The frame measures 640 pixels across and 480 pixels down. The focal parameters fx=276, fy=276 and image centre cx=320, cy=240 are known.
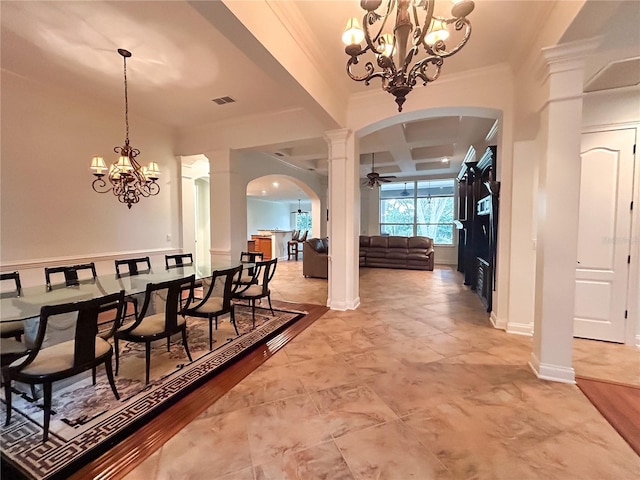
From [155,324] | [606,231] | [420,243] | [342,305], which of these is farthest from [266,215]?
[606,231]

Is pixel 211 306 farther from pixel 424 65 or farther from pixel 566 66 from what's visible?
pixel 566 66

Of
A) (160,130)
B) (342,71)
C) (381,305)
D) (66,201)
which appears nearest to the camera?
(342,71)

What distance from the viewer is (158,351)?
290 cm

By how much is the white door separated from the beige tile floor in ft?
1.21

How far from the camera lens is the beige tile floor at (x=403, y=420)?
1.49m

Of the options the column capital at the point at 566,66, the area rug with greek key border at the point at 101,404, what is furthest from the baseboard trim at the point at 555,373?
the area rug with greek key border at the point at 101,404

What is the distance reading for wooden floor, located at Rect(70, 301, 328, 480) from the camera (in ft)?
4.86

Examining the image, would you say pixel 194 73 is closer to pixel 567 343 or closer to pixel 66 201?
pixel 66 201

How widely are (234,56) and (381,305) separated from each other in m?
3.96

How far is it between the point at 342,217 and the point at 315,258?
2.77m

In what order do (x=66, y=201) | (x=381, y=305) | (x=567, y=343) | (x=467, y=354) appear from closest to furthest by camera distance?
1. (x=567, y=343)
2. (x=467, y=354)
3. (x=66, y=201)
4. (x=381, y=305)

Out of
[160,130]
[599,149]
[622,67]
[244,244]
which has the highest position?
[160,130]

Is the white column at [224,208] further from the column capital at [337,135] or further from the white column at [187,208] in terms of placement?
the column capital at [337,135]

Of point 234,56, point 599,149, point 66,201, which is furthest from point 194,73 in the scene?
point 599,149
